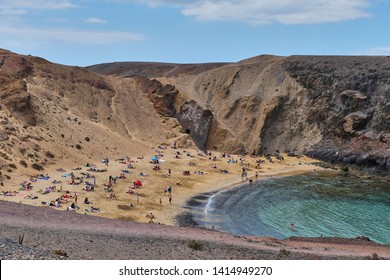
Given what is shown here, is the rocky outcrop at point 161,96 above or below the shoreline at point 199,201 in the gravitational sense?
above

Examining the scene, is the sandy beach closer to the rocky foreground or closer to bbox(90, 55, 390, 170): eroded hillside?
bbox(90, 55, 390, 170): eroded hillside

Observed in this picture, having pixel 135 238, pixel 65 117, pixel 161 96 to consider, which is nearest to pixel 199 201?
pixel 135 238

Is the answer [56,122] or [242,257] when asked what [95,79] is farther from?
[242,257]

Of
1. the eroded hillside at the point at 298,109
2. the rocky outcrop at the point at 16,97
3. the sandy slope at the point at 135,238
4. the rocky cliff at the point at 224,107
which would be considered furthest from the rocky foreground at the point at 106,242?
the eroded hillside at the point at 298,109

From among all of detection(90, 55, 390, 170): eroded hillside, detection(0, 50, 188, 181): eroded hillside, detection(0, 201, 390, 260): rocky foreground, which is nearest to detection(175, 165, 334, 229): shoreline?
detection(0, 201, 390, 260): rocky foreground

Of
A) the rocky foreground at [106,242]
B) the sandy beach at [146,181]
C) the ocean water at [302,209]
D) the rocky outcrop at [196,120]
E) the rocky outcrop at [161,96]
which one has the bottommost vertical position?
the ocean water at [302,209]

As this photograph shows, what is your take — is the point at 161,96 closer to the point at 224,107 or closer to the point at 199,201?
the point at 224,107

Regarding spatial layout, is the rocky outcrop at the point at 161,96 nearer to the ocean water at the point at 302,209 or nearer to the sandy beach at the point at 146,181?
the sandy beach at the point at 146,181
